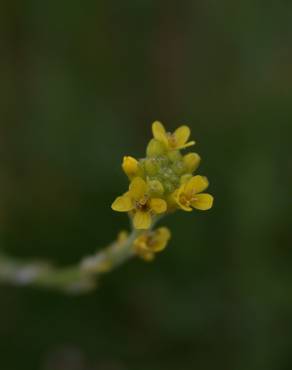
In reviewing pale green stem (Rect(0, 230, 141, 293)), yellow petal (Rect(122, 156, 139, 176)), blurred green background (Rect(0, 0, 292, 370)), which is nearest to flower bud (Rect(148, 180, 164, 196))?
yellow petal (Rect(122, 156, 139, 176))

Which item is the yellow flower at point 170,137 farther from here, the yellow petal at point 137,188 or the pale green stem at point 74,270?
the pale green stem at point 74,270

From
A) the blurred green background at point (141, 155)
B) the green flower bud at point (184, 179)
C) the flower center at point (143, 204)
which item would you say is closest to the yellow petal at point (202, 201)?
the green flower bud at point (184, 179)

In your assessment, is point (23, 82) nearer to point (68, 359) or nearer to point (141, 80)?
point (141, 80)

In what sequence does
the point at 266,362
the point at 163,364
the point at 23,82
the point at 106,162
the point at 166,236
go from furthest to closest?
the point at 23,82, the point at 106,162, the point at 163,364, the point at 266,362, the point at 166,236

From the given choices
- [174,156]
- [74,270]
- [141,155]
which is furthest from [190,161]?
[141,155]

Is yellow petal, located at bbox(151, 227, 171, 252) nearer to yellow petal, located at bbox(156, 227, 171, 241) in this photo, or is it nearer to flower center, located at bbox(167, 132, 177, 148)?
yellow petal, located at bbox(156, 227, 171, 241)

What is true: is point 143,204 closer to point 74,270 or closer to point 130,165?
point 130,165

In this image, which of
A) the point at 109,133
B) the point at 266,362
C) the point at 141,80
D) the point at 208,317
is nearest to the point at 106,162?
the point at 109,133
